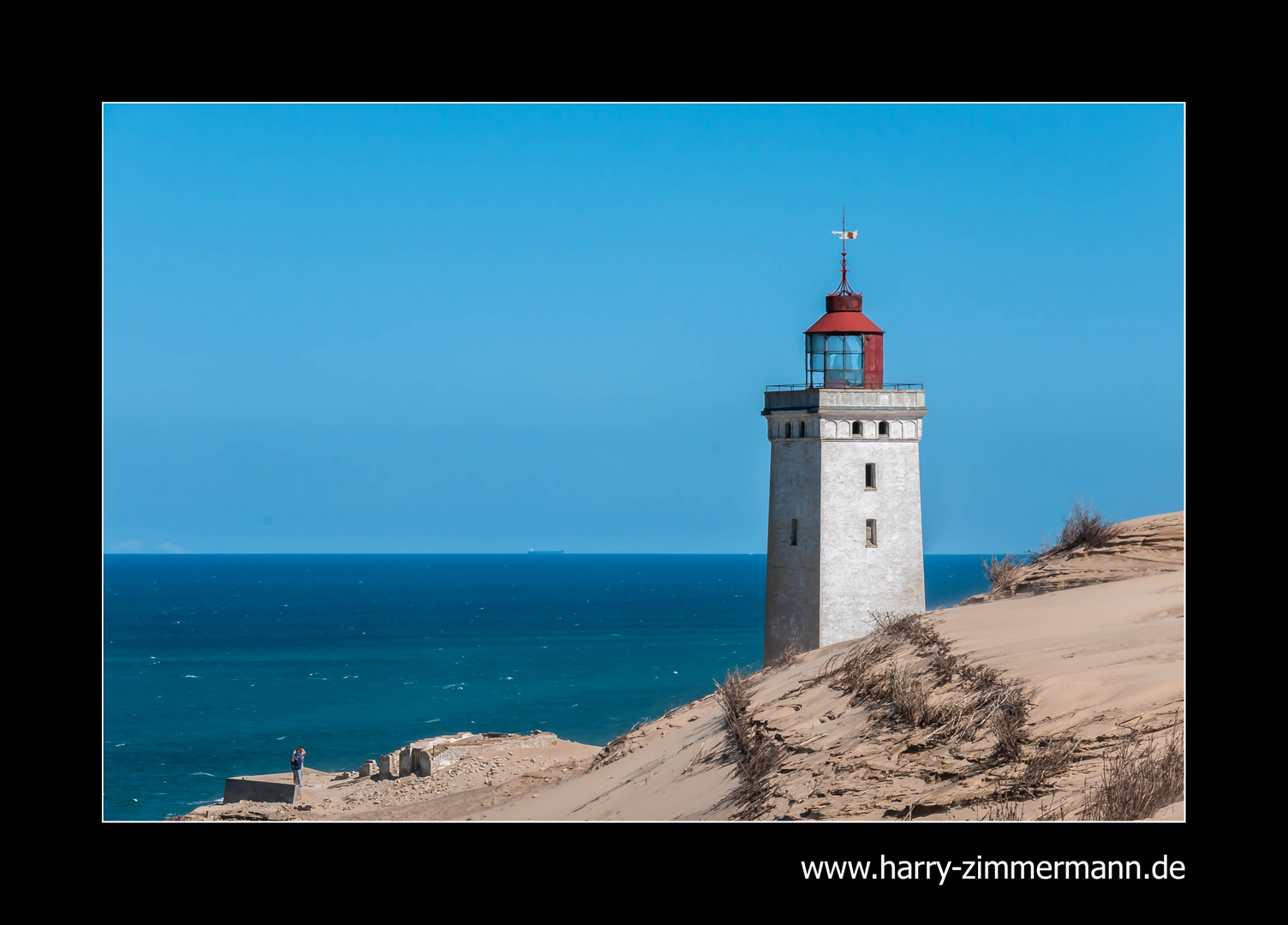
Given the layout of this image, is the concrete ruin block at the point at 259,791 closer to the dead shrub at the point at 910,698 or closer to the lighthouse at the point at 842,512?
the lighthouse at the point at 842,512

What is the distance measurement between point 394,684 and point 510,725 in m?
16.8

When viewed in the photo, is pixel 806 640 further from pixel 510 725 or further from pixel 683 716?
pixel 510 725

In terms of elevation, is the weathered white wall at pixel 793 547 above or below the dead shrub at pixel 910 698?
above

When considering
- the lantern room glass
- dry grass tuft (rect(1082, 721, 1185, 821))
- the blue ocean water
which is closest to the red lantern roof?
the lantern room glass

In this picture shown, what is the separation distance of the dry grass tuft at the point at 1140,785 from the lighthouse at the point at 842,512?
56.6 feet

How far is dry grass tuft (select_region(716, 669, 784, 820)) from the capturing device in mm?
10117

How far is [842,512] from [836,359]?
374cm

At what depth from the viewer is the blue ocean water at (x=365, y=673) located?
4550 centimetres

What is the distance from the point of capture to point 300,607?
125 metres

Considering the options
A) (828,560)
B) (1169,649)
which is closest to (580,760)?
(828,560)

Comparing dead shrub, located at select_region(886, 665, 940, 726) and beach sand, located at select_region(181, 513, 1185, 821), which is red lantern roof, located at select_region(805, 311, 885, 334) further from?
dead shrub, located at select_region(886, 665, 940, 726)

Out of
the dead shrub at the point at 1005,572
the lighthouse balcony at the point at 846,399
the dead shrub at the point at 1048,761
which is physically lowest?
the dead shrub at the point at 1048,761

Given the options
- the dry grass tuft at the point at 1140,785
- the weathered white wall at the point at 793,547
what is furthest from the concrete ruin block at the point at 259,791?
the dry grass tuft at the point at 1140,785

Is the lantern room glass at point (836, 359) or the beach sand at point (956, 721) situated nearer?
the beach sand at point (956, 721)
